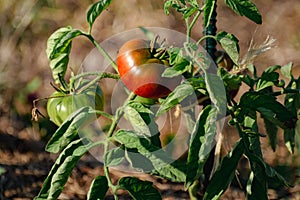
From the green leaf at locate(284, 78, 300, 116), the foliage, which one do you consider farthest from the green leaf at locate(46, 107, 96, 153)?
the green leaf at locate(284, 78, 300, 116)

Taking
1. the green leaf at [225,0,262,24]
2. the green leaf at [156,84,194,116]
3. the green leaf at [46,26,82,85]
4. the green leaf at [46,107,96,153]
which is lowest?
the green leaf at [46,107,96,153]

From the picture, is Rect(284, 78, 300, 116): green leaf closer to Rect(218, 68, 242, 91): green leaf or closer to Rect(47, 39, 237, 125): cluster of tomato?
Rect(218, 68, 242, 91): green leaf

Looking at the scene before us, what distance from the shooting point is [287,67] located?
1.28 metres

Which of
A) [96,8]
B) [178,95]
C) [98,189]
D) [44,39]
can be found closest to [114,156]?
[98,189]

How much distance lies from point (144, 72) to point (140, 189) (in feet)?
0.67

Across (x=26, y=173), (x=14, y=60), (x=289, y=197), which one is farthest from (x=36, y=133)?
(x=289, y=197)

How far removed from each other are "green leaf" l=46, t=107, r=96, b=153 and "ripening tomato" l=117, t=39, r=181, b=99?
0.30ft

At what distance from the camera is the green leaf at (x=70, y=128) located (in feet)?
3.16

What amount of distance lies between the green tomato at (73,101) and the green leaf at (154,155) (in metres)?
0.16

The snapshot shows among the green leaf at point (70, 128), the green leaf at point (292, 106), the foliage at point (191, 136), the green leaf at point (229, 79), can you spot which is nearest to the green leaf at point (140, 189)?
the foliage at point (191, 136)

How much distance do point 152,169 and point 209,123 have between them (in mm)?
157

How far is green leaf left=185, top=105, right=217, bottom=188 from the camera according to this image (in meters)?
0.87

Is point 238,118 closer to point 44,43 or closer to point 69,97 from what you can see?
point 69,97

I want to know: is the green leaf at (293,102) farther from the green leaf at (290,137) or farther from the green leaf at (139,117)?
the green leaf at (139,117)
